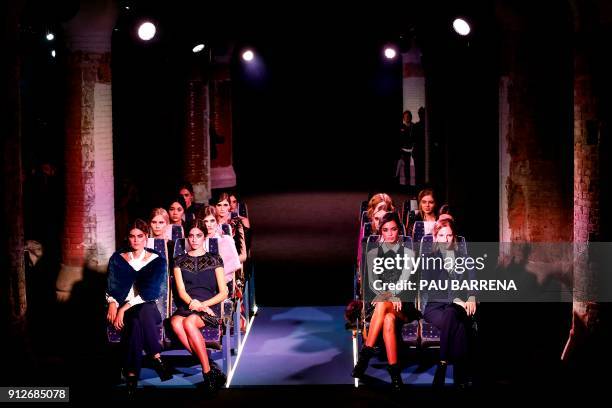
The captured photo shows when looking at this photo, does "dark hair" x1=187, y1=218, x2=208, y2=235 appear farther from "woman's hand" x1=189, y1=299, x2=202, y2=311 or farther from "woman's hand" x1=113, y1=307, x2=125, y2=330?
"woman's hand" x1=113, y1=307, x2=125, y2=330

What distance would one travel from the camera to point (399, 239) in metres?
7.80

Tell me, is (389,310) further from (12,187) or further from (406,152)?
(406,152)

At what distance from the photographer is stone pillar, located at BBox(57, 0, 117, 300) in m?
9.59

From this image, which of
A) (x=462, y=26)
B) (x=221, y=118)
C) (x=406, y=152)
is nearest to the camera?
(x=462, y=26)

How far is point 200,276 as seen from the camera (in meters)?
7.50

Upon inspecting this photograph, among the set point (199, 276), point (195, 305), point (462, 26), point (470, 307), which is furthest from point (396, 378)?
point (462, 26)

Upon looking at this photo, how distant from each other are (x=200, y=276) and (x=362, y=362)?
1.38m

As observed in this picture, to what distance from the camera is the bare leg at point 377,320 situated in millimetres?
7234

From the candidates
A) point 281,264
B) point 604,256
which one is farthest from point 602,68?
point 281,264

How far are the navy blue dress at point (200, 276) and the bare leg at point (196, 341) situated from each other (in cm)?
39

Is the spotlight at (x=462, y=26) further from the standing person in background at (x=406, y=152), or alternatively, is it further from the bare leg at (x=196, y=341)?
the standing person in background at (x=406, y=152)

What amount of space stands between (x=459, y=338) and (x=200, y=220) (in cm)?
221

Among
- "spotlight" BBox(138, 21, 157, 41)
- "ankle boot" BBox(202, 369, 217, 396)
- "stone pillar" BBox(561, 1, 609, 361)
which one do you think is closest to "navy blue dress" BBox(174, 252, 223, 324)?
"ankle boot" BBox(202, 369, 217, 396)

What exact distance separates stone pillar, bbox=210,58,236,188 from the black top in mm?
12618
